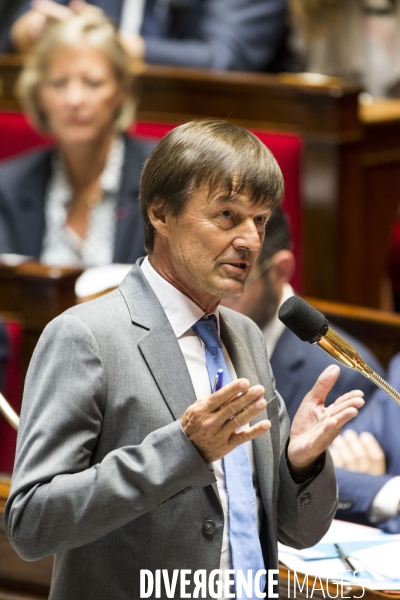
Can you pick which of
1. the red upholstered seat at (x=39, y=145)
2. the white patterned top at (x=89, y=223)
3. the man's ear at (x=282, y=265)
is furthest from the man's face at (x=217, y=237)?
the white patterned top at (x=89, y=223)

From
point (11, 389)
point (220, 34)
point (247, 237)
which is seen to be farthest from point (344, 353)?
point (220, 34)

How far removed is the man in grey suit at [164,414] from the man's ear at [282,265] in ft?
2.50

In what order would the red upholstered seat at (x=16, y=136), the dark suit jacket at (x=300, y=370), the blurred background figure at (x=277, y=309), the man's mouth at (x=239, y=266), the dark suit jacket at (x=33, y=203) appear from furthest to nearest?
the red upholstered seat at (x=16, y=136)
the dark suit jacket at (x=33, y=203)
the blurred background figure at (x=277, y=309)
the dark suit jacket at (x=300, y=370)
the man's mouth at (x=239, y=266)

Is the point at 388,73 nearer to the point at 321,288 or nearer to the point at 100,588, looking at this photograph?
the point at 321,288

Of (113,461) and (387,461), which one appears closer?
(113,461)

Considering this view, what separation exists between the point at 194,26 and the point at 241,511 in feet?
6.72

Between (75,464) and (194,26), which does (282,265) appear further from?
(194,26)

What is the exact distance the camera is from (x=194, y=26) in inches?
104

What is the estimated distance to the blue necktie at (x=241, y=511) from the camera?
83 centimetres

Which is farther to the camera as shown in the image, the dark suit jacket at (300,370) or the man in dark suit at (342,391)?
the dark suit jacket at (300,370)

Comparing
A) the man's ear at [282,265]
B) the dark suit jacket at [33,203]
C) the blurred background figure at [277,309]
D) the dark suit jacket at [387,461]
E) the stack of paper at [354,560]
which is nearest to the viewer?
the stack of paper at [354,560]

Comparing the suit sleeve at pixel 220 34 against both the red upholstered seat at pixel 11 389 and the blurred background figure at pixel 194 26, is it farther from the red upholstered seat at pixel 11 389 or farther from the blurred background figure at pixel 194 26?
the red upholstered seat at pixel 11 389

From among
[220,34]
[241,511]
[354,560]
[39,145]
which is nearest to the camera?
[241,511]

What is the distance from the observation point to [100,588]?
2.67 feet
